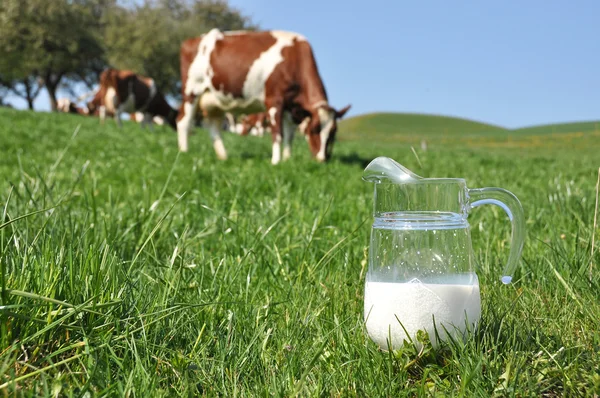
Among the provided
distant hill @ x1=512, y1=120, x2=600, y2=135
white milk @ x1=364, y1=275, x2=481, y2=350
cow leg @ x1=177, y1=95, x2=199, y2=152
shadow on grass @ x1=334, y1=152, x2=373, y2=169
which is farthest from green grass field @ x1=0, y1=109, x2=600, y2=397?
distant hill @ x1=512, y1=120, x2=600, y2=135

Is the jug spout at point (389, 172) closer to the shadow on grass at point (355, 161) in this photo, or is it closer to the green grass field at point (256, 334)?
the green grass field at point (256, 334)

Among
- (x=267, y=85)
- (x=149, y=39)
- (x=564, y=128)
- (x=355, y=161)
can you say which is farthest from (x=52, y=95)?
(x=564, y=128)

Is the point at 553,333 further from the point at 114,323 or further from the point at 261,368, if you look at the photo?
the point at 114,323

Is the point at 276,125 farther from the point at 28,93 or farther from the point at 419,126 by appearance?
the point at 419,126

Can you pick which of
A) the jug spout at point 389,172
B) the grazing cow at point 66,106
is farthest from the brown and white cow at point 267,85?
the grazing cow at point 66,106

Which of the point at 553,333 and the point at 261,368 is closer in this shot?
the point at 261,368

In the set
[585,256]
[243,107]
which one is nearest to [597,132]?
[243,107]

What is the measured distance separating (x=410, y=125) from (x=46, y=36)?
160 feet

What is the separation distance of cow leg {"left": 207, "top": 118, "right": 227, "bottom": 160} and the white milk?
343 inches

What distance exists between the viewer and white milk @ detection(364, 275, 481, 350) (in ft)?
5.74

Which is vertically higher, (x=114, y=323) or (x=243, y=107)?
(x=243, y=107)

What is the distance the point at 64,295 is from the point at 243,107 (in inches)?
361

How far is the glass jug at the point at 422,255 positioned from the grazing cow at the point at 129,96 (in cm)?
2321

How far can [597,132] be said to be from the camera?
177ft
